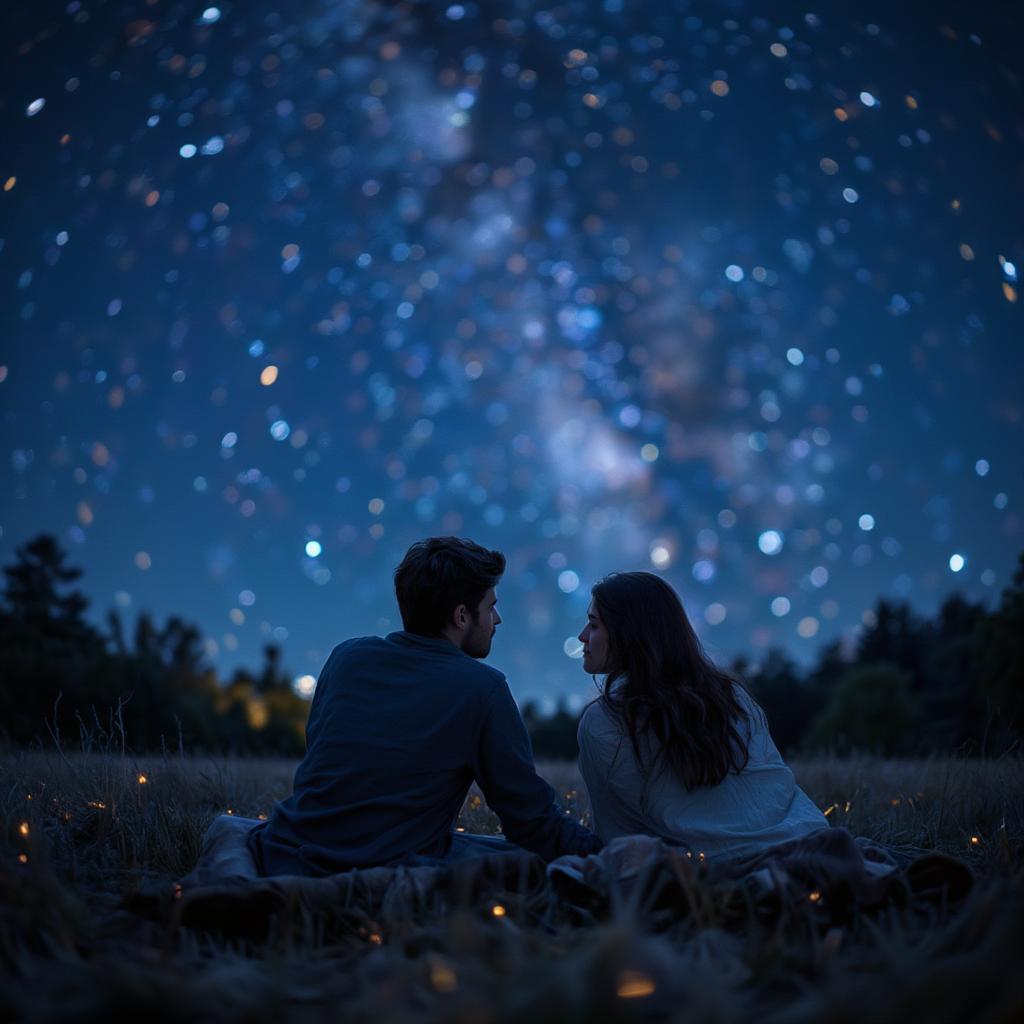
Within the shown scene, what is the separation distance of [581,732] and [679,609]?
71cm

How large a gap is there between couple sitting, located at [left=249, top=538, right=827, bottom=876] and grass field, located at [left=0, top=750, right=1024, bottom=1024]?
20.1 inches

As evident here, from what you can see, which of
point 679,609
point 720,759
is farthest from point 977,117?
point 720,759

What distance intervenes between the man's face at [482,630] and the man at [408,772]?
0.15 m

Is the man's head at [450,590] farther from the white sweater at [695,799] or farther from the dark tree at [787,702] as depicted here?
the dark tree at [787,702]

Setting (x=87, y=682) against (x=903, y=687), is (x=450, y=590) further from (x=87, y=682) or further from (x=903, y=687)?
(x=903, y=687)

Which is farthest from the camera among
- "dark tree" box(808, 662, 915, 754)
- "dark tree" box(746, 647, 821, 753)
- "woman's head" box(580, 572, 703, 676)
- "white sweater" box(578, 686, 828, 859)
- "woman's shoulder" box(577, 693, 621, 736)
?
"dark tree" box(746, 647, 821, 753)

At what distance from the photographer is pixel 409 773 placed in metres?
3.18

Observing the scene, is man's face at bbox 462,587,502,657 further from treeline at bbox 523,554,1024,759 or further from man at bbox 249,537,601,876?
treeline at bbox 523,554,1024,759

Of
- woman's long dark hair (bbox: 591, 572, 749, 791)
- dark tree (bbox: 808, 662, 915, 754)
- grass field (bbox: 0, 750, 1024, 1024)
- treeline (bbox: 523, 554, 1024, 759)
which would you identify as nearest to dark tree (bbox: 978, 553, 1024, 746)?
treeline (bbox: 523, 554, 1024, 759)

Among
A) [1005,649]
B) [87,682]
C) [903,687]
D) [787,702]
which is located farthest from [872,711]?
[87,682]

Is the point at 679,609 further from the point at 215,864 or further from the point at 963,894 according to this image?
the point at 215,864

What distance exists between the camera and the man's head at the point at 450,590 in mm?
3500

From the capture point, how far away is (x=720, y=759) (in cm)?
328

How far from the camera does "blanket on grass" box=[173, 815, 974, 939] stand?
2.46m
